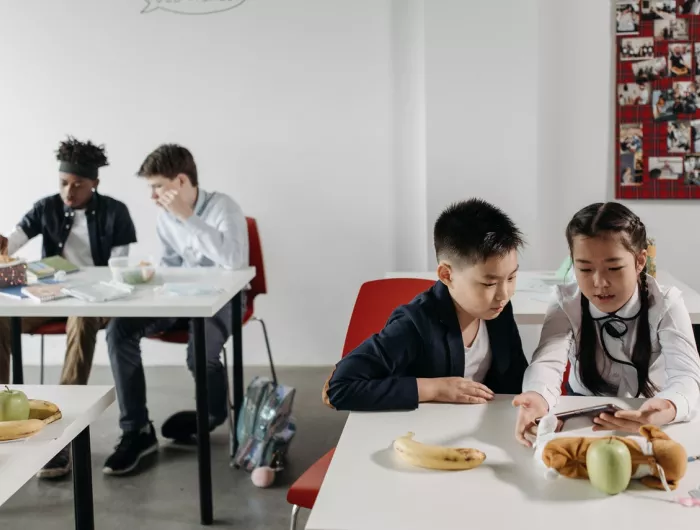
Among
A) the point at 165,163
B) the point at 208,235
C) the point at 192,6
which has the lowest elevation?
the point at 208,235

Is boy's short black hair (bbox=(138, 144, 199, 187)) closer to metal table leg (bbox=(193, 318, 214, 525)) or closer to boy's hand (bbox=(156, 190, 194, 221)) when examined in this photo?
boy's hand (bbox=(156, 190, 194, 221))

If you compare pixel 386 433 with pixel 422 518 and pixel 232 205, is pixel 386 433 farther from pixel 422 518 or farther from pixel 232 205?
pixel 232 205

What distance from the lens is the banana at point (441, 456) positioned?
1254mm

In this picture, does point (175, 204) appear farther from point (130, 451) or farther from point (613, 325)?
point (613, 325)

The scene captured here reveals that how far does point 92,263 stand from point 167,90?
1136 mm

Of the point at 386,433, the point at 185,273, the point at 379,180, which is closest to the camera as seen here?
the point at 386,433

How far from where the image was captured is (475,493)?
117 centimetres

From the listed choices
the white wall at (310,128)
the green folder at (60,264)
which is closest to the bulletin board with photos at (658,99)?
the white wall at (310,128)

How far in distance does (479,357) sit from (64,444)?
875 millimetres

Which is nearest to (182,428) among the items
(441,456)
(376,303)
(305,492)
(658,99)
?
(376,303)

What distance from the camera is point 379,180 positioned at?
13.7 feet

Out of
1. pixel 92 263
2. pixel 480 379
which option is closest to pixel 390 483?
pixel 480 379

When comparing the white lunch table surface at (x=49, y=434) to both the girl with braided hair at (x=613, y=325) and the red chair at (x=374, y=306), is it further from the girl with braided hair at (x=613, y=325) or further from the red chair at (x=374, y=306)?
the girl with braided hair at (x=613, y=325)

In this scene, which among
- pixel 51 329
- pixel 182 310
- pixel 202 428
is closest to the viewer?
pixel 182 310
